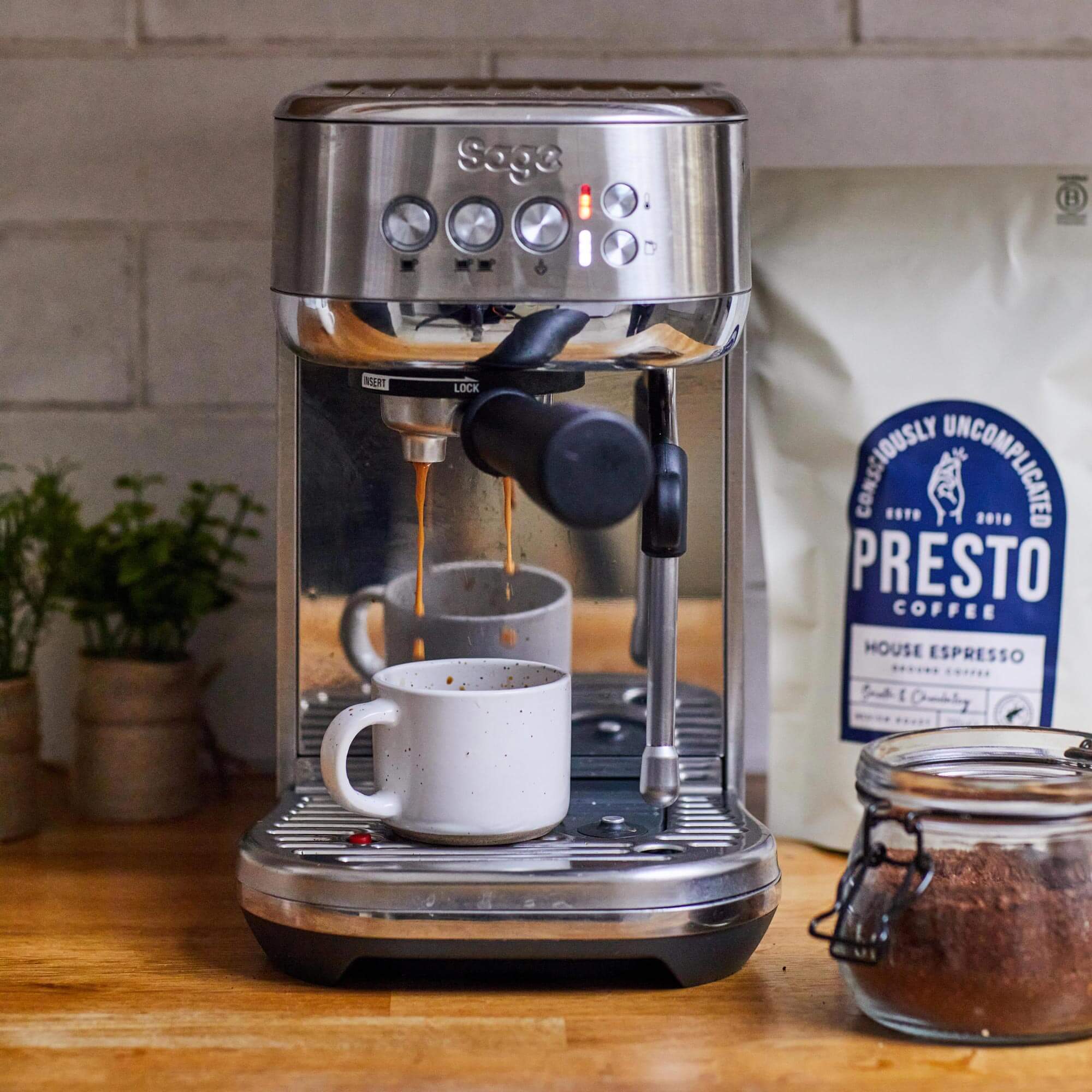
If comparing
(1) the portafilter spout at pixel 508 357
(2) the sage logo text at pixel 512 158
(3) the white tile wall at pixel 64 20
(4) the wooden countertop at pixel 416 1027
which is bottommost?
(4) the wooden countertop at pixel 416 1027

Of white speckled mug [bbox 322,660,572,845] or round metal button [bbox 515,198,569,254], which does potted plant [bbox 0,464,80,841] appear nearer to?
white speckled mug [bbox 322,660,572,845]

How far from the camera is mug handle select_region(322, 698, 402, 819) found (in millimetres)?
607

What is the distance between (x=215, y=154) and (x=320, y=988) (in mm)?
521

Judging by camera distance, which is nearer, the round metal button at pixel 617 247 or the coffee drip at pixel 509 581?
the round metal button at pixel 617 247

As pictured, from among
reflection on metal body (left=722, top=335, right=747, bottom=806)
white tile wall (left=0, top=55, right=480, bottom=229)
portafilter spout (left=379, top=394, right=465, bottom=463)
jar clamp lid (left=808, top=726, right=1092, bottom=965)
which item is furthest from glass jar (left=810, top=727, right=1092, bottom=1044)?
white tile wall (left=0, top=55, right=480, bottom=229)

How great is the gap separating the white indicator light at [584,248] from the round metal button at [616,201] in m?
0.01

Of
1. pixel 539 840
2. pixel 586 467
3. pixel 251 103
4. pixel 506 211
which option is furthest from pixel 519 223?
pixel 251 103

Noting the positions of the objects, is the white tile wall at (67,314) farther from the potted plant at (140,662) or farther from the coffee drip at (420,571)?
the coffee drip at (420,571)

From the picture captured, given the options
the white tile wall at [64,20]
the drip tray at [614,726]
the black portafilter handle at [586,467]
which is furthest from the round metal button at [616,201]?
the white tile wall at [64,20]

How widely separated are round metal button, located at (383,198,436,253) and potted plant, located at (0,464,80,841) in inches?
14.0

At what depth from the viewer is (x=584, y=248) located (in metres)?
0.56

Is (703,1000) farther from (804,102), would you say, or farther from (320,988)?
(804,102)

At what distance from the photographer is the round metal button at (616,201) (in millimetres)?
565

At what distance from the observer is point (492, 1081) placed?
522 mm
